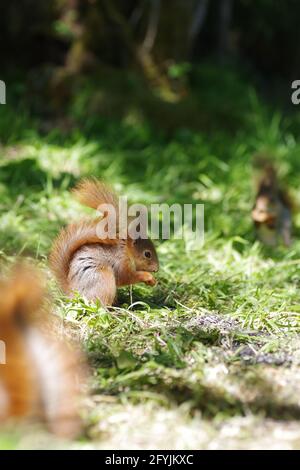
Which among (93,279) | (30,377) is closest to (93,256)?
(93,279)

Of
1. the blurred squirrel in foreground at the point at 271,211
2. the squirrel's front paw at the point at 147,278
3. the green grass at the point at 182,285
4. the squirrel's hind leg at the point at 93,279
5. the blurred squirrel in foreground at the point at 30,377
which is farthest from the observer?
the blurred squirrel in foreground at the point at 271,211

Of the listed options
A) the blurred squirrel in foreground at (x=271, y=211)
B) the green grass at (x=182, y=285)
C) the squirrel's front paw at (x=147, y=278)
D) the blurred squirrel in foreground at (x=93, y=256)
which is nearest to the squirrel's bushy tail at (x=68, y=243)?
the blurred squirrel in foreground at (x=93, y=256)

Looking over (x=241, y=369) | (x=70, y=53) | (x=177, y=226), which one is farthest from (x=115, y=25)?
(x=241, y=369)

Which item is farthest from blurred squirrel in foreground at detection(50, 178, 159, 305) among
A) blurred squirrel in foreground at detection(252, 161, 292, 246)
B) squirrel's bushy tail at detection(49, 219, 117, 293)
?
blurred squirrel in foreground at detection(252, 161, 292, 246)

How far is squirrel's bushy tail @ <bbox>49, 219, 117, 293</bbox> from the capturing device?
3760 millimetres

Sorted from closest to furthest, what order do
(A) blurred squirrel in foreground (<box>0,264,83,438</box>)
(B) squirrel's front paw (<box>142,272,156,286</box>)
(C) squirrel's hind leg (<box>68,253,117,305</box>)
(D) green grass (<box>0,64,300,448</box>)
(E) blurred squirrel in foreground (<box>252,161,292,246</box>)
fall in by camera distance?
1. (A) blurred squirrel in foreground (<box>0,264,83,438</box>)
2. (D) green grass (<box>0,64,300,448</box>)
3. (C) squirrel's hind leg (<box>68,253,117,305</box>)
4. (B) squirrel's front paw (<box>142,272,156,286</box>)
5. (E) blurred squirrel in foreground (<box>252,161,292,246</box>)

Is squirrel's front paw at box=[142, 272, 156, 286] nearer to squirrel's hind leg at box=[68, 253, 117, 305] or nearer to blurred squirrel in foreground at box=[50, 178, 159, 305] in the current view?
blurred squirrel in foreground at box=[50, 178, 159, 305]

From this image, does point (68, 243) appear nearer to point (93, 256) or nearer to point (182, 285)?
point (93, 256)

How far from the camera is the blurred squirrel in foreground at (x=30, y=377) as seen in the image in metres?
2.58

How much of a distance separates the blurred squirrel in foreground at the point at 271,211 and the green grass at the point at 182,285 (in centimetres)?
14

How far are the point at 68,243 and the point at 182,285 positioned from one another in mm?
895

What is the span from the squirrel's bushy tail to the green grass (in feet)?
0.49

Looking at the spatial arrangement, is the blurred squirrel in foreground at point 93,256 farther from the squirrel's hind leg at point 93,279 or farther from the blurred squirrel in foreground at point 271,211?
the blurred squirrel in foreground at point 271,211

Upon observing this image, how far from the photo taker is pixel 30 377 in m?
2.58
